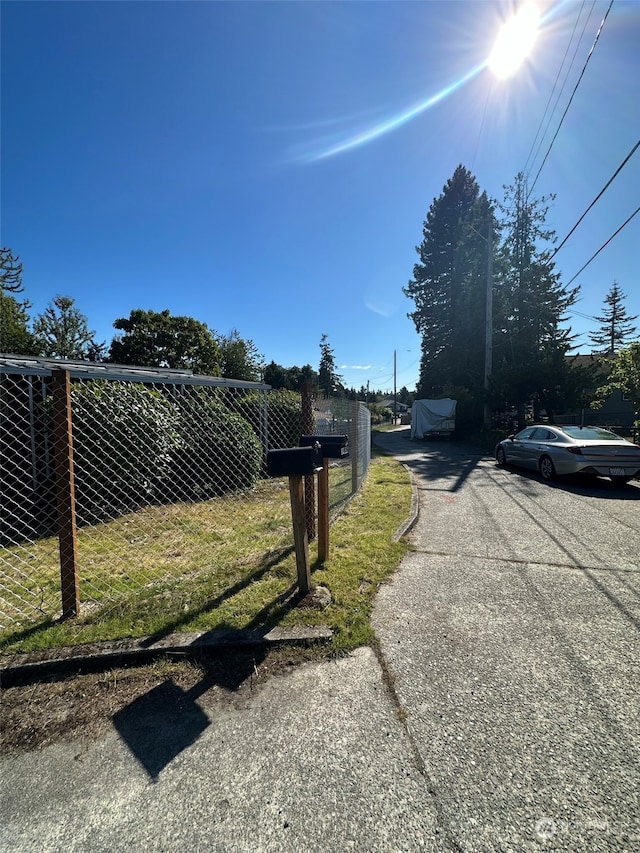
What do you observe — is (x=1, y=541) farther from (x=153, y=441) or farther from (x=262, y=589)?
(x=262, y=589)

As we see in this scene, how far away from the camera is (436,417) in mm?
20547

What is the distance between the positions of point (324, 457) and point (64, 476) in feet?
6.73

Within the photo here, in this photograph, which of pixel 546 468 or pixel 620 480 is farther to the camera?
pixel 546 468


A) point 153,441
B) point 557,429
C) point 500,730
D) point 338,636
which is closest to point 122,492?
point 153,441

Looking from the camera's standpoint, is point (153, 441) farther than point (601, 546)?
Yes

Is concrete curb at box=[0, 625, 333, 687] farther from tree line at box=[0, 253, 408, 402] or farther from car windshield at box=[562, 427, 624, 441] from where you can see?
tree line at box=[0, 253, 408, 402]

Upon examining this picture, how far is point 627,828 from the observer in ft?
4.52

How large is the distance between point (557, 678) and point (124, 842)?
7.47 feet

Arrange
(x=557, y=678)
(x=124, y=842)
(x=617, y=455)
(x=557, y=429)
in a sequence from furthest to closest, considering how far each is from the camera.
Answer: (x=557, y=429)
(x=617, y=455)
(x=557, y=678)
(x=124, y=842)

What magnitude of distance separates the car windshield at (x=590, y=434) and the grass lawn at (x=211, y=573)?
4912 millimetres

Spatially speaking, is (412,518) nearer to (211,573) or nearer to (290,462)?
(211,573)

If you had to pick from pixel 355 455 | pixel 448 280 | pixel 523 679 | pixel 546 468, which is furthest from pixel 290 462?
pixel 448 280

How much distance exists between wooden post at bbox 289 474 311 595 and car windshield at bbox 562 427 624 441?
754 cm

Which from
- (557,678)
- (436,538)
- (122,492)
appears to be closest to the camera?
(557,678)
